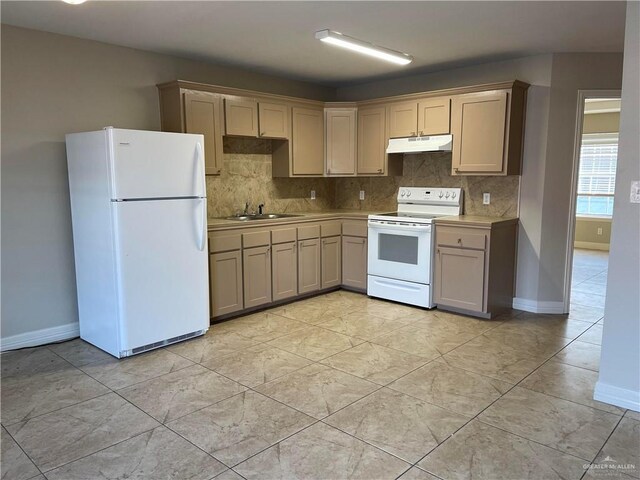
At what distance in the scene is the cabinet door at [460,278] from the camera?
4367 millimetres

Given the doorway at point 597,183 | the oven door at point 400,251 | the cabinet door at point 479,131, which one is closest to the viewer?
the cabinet door at point 479,131

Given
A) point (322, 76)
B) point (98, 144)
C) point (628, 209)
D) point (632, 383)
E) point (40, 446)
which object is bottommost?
point (40, 446)

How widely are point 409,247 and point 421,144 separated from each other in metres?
1.12

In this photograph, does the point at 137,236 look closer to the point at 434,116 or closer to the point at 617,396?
the point at 434,116

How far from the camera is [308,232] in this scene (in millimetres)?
5090

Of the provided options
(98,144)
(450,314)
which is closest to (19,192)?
(98,144)

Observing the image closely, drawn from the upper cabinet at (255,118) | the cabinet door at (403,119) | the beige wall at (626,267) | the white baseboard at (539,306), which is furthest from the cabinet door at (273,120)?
the beige wall at (626,267)

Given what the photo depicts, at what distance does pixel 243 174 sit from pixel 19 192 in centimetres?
216

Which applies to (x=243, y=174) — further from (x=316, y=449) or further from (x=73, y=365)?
(x=316, y=449)

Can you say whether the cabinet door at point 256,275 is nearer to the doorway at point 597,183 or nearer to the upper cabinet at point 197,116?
the upper cabinet at point 197,116

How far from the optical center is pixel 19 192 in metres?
3.63

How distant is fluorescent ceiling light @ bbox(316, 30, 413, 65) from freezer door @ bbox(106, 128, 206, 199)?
1.29 m

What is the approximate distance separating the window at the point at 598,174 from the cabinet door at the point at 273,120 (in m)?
6.10

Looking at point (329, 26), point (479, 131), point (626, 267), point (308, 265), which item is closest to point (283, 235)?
point (308, 265)
